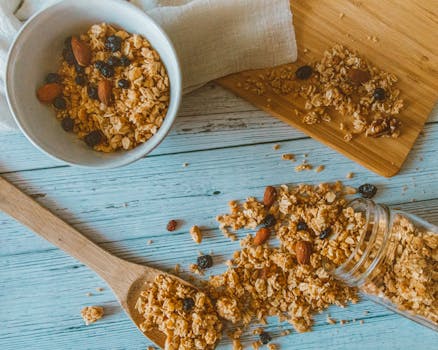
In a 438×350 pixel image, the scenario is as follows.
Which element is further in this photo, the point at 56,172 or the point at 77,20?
the point at 56,172

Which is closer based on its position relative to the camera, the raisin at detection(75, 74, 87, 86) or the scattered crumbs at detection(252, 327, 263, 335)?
the raisin at detection(75, 74, 87, 86)

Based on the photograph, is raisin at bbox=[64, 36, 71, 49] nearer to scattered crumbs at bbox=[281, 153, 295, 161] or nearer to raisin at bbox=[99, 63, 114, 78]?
raisin at bbox=[99, 63, 114, 78]

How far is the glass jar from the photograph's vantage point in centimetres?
99

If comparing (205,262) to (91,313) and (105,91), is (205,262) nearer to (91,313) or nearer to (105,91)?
(91,313)

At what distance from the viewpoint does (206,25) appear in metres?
1.07

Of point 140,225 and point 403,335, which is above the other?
point 140,225

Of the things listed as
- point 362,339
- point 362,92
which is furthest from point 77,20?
point 362,339

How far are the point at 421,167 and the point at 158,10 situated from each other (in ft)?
1.99

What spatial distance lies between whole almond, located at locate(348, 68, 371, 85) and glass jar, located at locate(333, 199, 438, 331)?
24 cm

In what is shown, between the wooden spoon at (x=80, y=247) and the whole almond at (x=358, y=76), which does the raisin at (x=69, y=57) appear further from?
the whole almond at (x=358, y=76)

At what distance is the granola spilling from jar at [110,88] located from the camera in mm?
965

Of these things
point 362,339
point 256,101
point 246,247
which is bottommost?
point 362,339

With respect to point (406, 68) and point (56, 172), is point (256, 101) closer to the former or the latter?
point (406, 68)

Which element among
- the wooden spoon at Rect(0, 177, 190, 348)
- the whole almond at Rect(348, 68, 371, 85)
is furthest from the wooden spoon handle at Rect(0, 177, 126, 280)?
the whole almond at Rect(348, 68, 371, 85)
